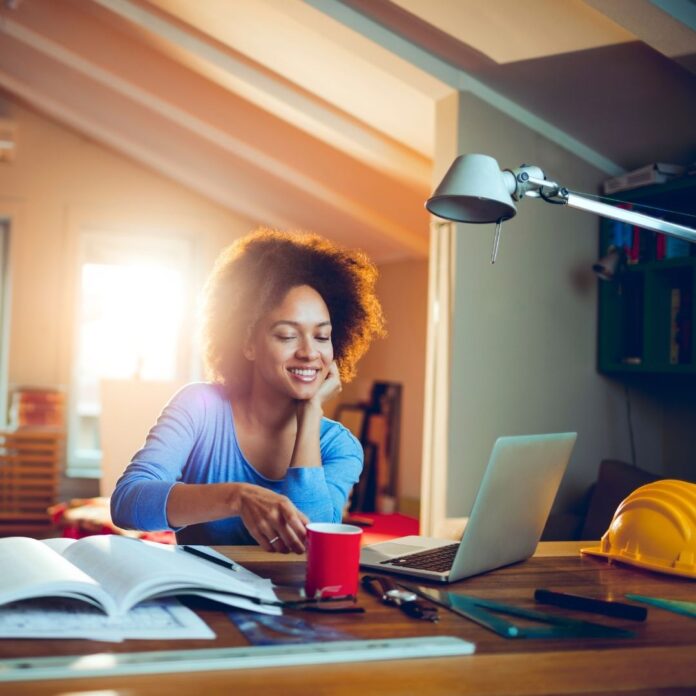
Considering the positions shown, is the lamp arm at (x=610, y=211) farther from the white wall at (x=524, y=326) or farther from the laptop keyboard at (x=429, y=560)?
the white wall at (x=524, y=326)

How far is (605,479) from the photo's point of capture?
2805mm

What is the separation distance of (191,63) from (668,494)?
10.2 ft

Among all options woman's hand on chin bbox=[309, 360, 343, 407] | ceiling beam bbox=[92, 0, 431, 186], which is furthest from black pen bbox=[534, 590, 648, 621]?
ceiling beam bbox=[92, 0, 431, 186]

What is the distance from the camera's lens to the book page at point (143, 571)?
94cm

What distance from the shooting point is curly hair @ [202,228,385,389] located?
1.91 m

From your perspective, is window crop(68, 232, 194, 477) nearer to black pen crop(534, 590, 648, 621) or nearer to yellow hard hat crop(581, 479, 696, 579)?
yellow hard hat crop(581, 479, 696, 579)

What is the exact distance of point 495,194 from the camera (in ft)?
4.28

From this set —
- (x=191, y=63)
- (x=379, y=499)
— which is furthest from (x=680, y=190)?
(x=379, y=499)

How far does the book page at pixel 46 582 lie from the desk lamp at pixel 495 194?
761mm

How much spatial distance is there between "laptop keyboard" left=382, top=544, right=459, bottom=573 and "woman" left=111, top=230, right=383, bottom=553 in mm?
278

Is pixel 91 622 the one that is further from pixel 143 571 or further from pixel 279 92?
pixel 279 92

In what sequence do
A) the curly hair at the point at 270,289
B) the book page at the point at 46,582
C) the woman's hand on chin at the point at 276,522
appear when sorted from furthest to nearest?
the curly hair at the point at 270,289
the woman's hand on chin at the point at 276,522
the book page at the point at 46,582

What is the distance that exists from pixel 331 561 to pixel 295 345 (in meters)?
0.82

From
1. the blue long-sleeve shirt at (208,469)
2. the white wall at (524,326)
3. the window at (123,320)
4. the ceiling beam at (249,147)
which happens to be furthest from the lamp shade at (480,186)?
the window at (123,320)
